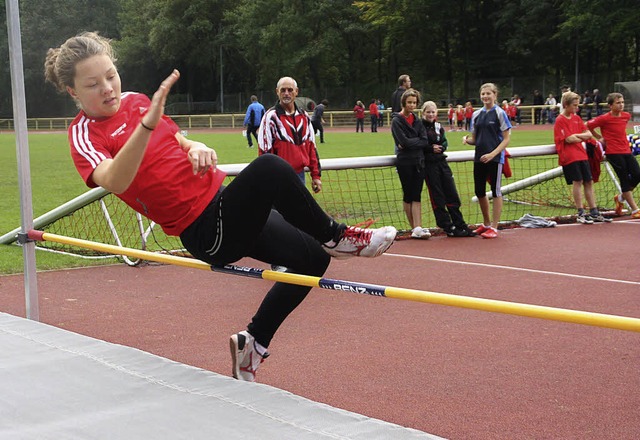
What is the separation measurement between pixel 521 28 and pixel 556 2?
2.67 m

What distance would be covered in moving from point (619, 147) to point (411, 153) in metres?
3.36

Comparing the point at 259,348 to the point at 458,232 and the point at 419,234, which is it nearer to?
the point at 419,234

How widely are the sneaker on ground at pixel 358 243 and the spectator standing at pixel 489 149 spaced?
21.0 feet

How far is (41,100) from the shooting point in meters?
72.7

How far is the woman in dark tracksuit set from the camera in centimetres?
988

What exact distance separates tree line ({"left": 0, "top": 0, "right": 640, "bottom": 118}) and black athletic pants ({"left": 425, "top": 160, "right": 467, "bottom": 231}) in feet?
130

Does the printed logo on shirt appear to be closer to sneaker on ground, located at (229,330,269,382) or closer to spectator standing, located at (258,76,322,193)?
sneaker on ground, located at (229,330,269,382)

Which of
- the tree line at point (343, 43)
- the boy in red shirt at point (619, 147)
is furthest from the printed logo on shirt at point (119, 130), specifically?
the tree line at point (343, 43)

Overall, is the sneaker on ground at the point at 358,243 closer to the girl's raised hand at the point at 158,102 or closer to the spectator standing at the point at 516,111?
the girl's raised hand at the point at 158,102

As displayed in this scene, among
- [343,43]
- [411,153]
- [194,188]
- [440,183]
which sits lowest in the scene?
[440,183]

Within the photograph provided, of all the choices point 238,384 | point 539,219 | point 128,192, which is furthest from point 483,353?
point 539,219

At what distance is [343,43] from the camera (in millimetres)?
62312

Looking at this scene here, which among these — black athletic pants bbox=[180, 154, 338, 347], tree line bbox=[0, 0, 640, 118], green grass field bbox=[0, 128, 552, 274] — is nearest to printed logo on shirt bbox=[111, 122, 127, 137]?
black athletic pants bbox=[180, 154, 338, 347]

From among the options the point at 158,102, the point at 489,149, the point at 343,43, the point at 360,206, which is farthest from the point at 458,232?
the point at 343,43
